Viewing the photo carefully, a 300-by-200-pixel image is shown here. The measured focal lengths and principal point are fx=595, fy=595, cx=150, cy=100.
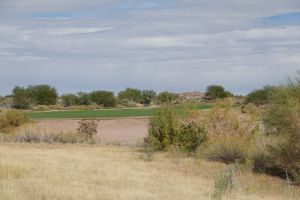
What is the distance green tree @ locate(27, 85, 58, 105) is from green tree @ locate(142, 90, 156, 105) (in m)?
21.9

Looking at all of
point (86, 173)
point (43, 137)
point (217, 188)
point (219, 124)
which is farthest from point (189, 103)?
point (217, 188)

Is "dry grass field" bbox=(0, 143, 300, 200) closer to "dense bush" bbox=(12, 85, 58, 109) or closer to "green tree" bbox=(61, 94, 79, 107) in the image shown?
"dense bush" bbox=(12, 85, 58, 109)

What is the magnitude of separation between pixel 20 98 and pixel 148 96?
34800mm

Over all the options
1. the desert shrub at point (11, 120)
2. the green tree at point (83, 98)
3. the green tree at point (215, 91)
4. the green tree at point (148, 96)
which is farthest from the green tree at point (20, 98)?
the desert shrub at point (11, 120)

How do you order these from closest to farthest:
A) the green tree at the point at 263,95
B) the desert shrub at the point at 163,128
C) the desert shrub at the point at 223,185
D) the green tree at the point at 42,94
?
1. the desert shrub at the point at 223,185
2. the green tree at the point at 263,95
3. the desert shrub at the point at 163,128
4. the green tree at the point at 42,94

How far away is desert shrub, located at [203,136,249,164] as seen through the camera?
A: 29.5 meters

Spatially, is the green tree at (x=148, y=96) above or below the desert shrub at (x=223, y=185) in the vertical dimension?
above

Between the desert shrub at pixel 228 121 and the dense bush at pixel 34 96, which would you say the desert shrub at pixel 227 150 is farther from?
the dense bush at pixel 34 96

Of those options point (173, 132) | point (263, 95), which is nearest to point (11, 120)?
point (173, 132)

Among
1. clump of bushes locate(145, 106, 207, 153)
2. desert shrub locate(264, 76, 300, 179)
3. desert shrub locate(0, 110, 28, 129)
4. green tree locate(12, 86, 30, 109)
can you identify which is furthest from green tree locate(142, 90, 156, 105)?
desert shrub locate(264, 76, 300, 179)

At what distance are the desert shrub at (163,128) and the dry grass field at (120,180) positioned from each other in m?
6.11

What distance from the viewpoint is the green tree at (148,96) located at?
146 meters

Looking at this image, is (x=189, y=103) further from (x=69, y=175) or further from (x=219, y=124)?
(x=69, y=175)

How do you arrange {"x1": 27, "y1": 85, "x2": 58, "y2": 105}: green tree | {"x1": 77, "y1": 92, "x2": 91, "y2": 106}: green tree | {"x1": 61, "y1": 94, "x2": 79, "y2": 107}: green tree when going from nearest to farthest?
{"x1": 27, "y1": 85, "x2": 58, "y2": 105}: green tree < {"x1": 61, "y1": 94, "x2": 79, "y2": 107}: green tree < {"x1": 77, "y1": 92, "x2": 91, "y2": 106}: green tree
